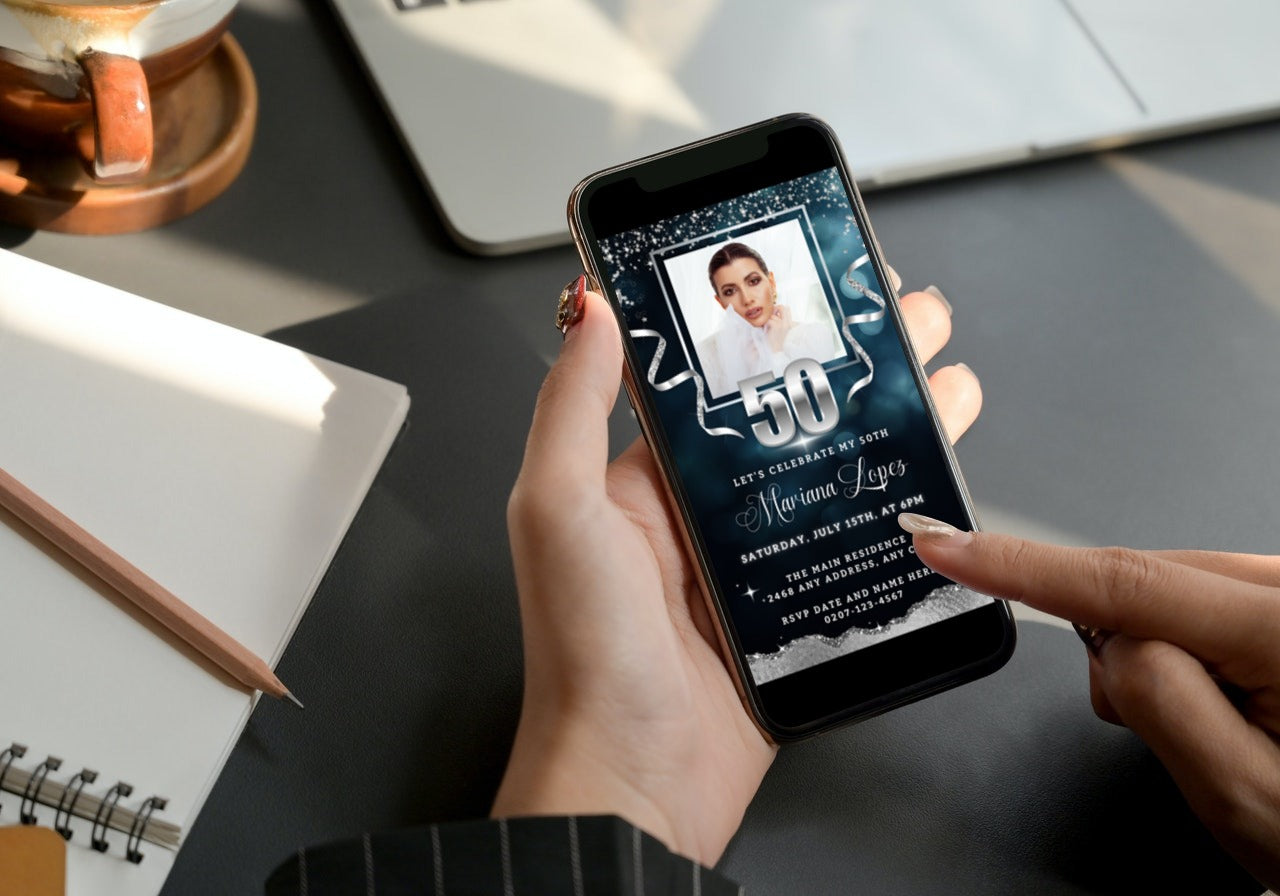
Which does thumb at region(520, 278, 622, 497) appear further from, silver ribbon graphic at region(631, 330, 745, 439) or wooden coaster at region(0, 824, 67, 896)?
wooden coaster at region(0, 824, 67, 896)

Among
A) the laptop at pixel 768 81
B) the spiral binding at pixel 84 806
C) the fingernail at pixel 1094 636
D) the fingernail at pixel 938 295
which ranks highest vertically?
the laptop at pixel 768 81

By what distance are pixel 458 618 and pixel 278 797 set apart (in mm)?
116

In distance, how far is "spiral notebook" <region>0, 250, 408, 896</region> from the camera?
1.47 feet

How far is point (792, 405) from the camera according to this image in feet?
1.73

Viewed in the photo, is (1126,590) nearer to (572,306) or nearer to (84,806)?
(572,306)

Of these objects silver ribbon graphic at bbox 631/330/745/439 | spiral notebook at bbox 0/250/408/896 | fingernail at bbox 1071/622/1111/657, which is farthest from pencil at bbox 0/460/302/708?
fingernail at bbox 1071/622/1111/657

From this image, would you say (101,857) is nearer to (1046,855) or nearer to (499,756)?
(499,756)

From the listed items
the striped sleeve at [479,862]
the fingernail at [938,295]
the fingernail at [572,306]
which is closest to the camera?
the striped sleeve at [479,862]

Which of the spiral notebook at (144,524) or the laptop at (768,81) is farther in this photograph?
the laptop at (768,81)

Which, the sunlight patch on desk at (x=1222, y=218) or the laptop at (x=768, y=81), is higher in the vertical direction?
the laptop at (x=768, y=81)

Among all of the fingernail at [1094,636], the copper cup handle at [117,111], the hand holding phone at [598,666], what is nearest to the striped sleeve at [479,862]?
the hand holding phone at [598,666]

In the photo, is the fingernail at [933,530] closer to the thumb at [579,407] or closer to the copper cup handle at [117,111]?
the thumb at [579,407]

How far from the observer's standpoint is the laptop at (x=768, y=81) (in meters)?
0.67

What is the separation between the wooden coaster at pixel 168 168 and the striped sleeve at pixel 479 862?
40cm
